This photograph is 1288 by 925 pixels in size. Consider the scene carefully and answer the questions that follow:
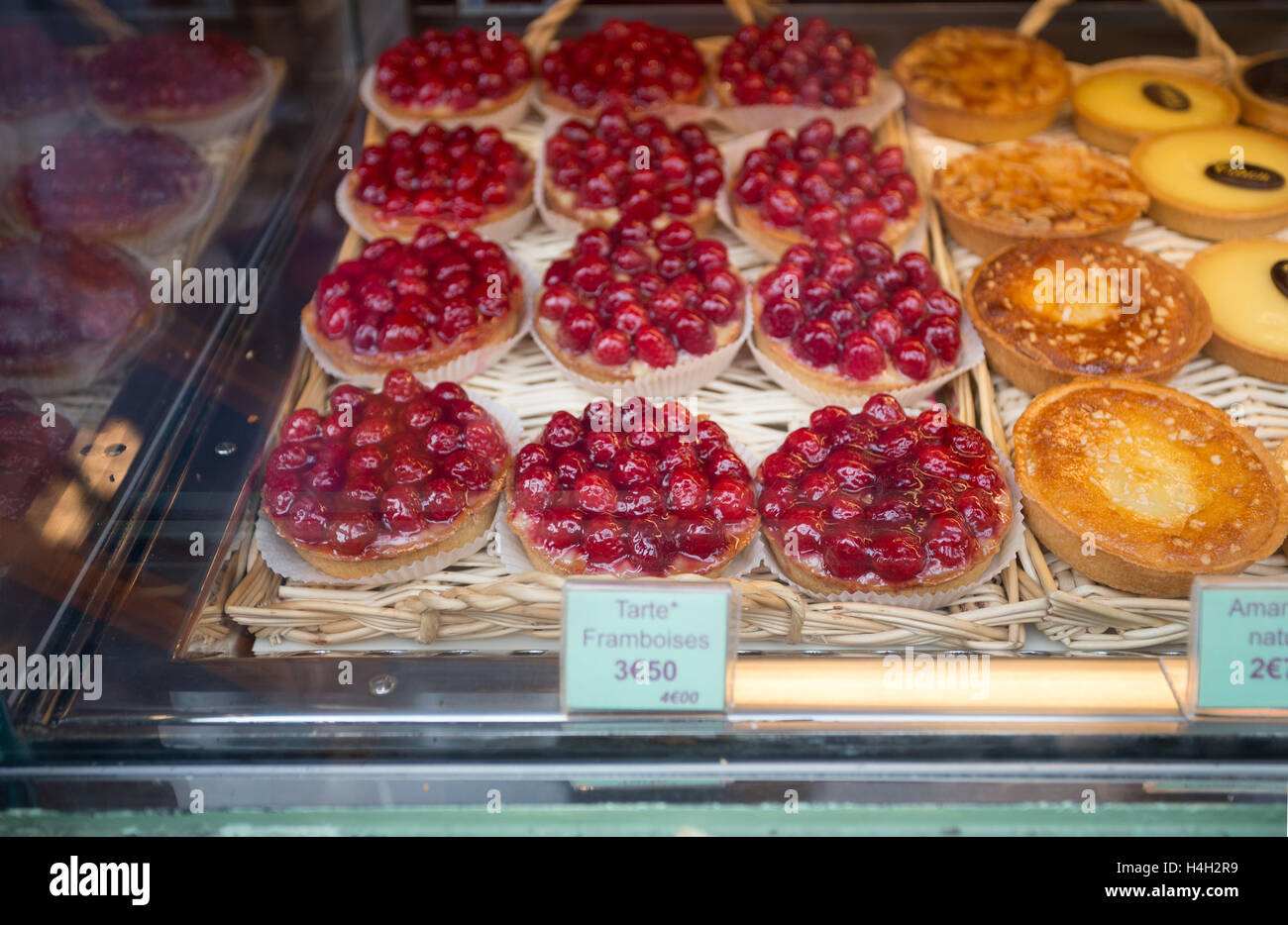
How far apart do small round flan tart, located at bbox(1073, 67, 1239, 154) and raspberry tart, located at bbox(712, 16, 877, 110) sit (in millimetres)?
595

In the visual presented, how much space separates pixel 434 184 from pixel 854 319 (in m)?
1.08

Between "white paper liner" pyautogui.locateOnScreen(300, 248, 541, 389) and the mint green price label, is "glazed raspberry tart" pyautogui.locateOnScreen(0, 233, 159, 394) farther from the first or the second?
the mint green price label

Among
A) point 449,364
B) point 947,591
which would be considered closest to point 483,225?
point 449,364

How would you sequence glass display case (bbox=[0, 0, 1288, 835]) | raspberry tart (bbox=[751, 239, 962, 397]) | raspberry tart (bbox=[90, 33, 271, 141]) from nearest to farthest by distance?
glass display case (bbox=[0, 0, 1288, 835]) → raspberry tart (bbox=[751, 239, 962, 397]) → raspberry tart (bbox=[90, 33, 271, 141])

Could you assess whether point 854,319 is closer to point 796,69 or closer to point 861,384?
point 861,384

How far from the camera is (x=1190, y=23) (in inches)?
112

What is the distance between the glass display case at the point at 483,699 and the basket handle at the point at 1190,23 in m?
1.73

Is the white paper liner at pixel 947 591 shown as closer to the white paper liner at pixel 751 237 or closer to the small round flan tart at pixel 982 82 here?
the white paper liner at pixel 751 237

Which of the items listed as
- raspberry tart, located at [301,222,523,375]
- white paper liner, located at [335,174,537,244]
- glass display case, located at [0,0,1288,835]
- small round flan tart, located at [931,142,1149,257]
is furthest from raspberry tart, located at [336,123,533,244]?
small round flan tart, located at [931,142,1149,257]

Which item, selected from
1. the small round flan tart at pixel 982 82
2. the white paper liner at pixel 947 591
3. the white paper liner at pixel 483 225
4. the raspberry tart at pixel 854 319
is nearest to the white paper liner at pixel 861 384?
the raspberry tart at pixel 854 319

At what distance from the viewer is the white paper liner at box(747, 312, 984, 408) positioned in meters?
2.16

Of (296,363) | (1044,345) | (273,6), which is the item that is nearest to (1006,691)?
(1044,345)
